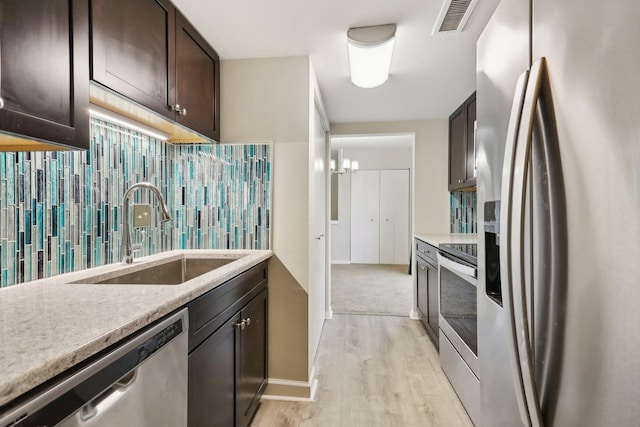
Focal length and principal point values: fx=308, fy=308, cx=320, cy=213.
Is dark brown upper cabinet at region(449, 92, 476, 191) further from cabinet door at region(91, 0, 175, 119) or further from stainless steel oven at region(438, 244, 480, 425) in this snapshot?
cabinet door at region(91, 0, 175, 119)

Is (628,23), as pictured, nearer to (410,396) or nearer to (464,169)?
(410,396)

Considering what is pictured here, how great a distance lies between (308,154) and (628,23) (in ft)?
5.47

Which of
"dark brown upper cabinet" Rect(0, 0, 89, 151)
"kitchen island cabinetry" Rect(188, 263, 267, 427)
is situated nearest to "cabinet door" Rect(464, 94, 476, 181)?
"kitchen island cabinetry" Rect(188, 263, 267, 427)

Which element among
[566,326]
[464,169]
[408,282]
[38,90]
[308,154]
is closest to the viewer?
[566,326]

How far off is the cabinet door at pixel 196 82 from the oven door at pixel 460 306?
5.74 feet

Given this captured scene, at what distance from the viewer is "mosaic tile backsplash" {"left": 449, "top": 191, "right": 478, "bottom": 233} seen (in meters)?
3.39

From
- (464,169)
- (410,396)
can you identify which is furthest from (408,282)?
(410,396)

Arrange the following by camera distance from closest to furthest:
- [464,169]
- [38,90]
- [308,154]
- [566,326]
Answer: [566,326] < [38,90] < [308,154] < [464,169]

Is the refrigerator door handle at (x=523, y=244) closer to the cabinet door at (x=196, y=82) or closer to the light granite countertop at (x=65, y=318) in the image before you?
the light granite countertop at (x=65, y=318)

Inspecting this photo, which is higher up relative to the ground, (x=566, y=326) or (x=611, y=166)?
(x=611, y=166)

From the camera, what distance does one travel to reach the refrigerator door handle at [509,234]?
2.22 feet

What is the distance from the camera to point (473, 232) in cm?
338

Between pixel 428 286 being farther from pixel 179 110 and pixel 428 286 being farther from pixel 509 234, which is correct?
pixel 179 110

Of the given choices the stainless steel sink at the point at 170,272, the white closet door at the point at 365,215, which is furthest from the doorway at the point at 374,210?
→ the stainless steel sink at the point at 170,272
